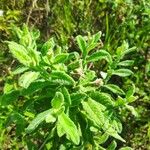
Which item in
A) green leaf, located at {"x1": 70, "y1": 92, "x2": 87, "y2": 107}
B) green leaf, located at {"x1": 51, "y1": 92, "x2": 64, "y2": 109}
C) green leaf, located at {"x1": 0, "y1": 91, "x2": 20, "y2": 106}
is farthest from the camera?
green leaf, located at {"x1": 0, "y1": 91, "x2": 20, "y2": 106}

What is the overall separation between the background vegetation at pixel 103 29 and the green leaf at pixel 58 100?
1.20 metres

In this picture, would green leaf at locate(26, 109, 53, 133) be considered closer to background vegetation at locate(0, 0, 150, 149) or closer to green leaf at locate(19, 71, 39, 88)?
green leaf at locate(19, 71, 39, 88)

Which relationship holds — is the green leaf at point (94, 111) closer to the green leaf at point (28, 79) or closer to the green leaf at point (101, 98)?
the green leaf at point (101, 98)

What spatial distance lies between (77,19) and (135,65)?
58 centimetres

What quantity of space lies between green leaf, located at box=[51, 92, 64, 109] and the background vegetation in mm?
1200

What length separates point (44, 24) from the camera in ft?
10.8

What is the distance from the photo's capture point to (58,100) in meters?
1.61

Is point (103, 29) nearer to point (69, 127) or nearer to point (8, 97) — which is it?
point (8, 97)

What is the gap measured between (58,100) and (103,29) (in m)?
1.74

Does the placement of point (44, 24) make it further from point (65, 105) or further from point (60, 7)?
point (65, 105)

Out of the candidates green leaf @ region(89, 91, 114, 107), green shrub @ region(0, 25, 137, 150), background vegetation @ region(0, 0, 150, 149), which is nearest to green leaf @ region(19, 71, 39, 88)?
green shrub @ region(0, 25, 137, 150)

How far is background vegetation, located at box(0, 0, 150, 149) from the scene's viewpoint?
290 centimetres

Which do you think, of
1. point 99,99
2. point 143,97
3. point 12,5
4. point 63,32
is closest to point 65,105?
point 99,99

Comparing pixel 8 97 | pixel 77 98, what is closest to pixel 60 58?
pixel 77 98
